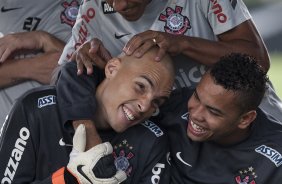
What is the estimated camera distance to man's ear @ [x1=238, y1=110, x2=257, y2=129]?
2959 millimetres

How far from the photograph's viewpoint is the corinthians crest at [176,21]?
3180 millimetres

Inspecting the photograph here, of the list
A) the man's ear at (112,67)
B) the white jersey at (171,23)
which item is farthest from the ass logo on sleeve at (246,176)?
the man's ear at (112,67)

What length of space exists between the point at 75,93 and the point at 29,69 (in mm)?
574

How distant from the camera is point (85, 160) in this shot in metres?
2.69

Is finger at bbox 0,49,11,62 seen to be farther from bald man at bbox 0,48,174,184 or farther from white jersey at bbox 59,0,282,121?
bald man at bbox 0,48,174,184

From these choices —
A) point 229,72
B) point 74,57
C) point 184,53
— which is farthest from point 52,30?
point 229,72

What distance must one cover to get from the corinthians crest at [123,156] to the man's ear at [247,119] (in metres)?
0.40

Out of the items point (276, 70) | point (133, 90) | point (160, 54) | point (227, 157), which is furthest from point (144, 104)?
point (276, 70)

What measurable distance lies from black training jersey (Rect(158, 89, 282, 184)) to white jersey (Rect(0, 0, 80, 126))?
0.71m

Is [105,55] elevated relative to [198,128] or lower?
elevated

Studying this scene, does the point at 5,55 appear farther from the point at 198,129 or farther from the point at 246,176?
the point at 246,176

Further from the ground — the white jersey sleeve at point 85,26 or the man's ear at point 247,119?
the white jersey sleeve at point 85,26

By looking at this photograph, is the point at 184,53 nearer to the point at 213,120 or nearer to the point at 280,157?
the point at 213,120

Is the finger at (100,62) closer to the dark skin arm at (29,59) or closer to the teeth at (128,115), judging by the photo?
the teeth at (128,115)
